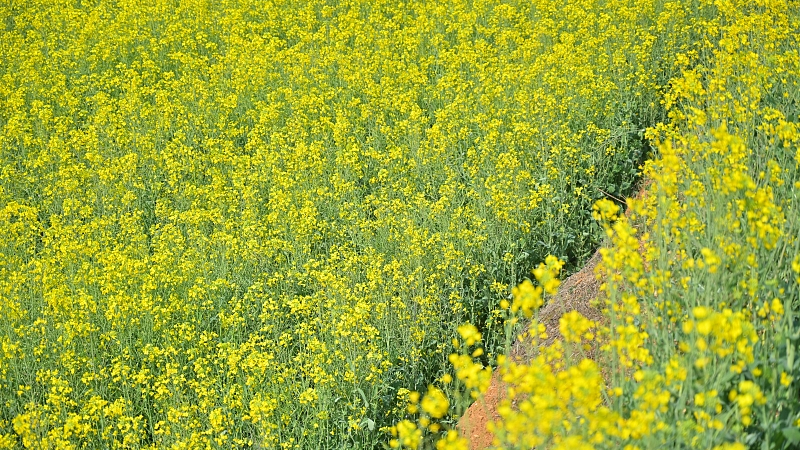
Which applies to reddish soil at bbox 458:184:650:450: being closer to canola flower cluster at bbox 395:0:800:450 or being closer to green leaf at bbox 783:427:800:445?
canola flower cluster at bbox 395:0:800:450

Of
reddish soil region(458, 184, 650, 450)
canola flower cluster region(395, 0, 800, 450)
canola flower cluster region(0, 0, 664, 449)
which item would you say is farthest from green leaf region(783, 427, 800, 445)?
reddish soil region(458, 184, 650, 450)

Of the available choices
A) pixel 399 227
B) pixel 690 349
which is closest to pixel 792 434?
pixel 690 349

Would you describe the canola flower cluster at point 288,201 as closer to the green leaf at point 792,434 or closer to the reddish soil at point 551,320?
the reddish soil at point 551,320

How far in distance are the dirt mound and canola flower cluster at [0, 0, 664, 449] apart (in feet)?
0.69

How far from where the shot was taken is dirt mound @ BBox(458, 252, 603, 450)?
5.51 metres

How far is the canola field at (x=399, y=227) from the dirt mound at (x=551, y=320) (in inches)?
6.5

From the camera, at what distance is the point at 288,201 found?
744 centimetres

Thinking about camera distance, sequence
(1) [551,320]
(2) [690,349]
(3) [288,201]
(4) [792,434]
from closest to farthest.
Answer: (4) [792,434] → (2) [690,349] → (1) [551,320] → (3) [288,201]

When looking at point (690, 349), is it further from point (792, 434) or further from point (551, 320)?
point (551, 320)

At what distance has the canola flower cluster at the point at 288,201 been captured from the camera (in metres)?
5.61

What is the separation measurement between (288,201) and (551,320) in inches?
98.9

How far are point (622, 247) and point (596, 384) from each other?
31.2 inches

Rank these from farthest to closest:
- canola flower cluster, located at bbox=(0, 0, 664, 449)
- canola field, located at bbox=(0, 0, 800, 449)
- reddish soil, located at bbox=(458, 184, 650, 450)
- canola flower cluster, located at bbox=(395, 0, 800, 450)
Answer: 1. canola flower cluster, located at bbox=(0, 0, 664, 449)
2. reddish soil, located at bbox=(458, 184, 650, 450)
3. canola field, located at bbox=(0, 0, 800, 449)
4. canola flower cluster, located at bbox=(395, 0, 800, 450)

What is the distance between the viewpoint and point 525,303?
304 centimetres
